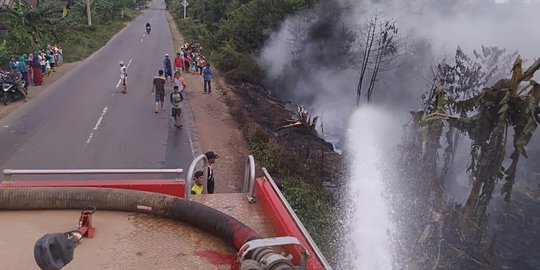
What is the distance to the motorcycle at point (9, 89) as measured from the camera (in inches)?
539

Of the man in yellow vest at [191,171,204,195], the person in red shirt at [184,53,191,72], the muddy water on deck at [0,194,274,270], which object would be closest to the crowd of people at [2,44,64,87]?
the person in red shirt at [184,53,191,72]

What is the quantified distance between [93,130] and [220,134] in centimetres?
323

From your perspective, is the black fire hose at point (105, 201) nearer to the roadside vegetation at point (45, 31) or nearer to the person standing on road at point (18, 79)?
the person standing on road at point (18, 79)

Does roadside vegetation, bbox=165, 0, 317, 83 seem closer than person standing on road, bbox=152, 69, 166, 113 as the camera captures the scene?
No

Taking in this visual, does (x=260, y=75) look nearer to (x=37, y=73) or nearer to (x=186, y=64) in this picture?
(x=186, y=64)

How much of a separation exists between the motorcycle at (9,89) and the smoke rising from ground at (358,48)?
975 centimetres

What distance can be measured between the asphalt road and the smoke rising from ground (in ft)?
19.6

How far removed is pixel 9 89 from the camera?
45.4ft

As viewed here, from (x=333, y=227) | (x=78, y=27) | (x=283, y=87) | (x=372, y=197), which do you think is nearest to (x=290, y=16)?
(x=283, y=87)

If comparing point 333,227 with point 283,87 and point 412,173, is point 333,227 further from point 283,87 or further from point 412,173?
point 283,87

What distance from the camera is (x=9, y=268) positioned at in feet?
9.27

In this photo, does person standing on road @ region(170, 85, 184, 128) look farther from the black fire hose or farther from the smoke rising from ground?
the black fire hose

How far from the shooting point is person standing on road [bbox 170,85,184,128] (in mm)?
11961

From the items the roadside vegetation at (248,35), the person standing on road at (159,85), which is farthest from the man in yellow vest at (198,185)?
the roadside vegetation at (248,35)
